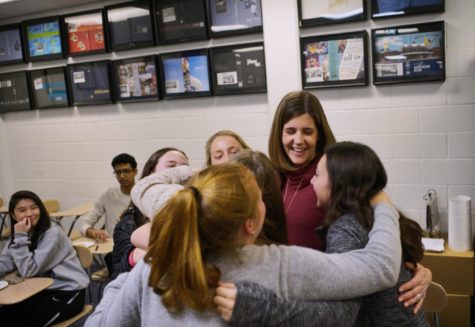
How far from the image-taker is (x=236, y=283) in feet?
2.72

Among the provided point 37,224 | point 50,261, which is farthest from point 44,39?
point 50,261

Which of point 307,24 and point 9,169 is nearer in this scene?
point 307,24

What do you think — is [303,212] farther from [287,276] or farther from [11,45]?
[11,45]

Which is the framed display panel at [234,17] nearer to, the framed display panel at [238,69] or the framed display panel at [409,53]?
the framed display panel at [238,69]

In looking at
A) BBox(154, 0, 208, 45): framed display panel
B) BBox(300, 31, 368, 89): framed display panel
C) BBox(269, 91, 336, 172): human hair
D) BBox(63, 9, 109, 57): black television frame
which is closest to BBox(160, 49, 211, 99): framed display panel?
BBox(154, 0, 208, 45): framed display panel

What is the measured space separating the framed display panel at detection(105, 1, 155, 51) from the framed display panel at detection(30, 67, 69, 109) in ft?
2.32

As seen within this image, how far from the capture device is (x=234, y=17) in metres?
3.37

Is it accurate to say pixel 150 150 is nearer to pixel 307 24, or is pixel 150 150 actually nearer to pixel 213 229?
pixel 307 24

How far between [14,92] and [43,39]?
68 cm

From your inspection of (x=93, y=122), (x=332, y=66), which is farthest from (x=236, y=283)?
(x=93, y=122)

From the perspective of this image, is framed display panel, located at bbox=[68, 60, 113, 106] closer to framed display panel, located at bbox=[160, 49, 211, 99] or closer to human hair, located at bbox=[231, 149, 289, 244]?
framed display panel, located at bbox=[160, 49, 211, 99]

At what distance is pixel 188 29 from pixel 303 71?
1.04 m

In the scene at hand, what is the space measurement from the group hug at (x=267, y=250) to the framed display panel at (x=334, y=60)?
Answer: 1619 mm

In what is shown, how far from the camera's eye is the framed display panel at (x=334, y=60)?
3.04m
